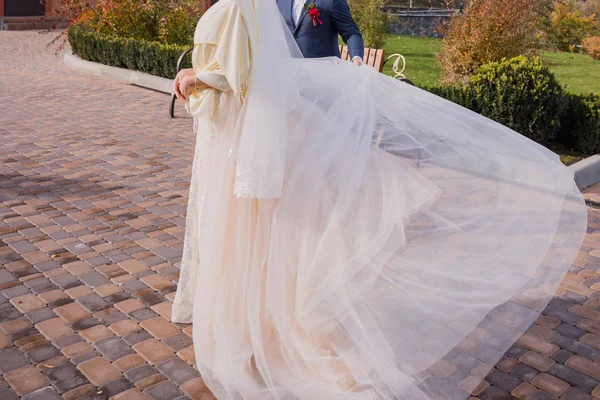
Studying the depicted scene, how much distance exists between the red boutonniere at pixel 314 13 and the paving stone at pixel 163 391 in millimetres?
2753

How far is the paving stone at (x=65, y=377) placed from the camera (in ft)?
10.3

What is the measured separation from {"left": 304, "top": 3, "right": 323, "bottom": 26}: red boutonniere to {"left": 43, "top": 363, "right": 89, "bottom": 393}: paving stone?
9.25ft

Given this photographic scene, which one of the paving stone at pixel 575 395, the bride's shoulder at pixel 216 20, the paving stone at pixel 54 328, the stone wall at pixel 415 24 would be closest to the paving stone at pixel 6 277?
the paving stone at pixel 54 328

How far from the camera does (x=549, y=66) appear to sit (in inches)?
579

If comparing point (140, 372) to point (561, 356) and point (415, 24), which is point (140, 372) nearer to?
point (561, 356)

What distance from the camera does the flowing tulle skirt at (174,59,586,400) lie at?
3.00 meters

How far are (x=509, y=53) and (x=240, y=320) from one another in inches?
317

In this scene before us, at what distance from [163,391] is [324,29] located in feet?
9.39

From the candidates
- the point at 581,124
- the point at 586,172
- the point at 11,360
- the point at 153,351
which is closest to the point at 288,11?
the point at 153,351

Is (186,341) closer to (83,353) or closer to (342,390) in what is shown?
(83,353)

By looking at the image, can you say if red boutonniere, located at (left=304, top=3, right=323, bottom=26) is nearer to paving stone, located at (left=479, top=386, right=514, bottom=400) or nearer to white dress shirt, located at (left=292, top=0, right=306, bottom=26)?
white dress shirt, located at (left=292, top=0, right=306, bottom=26)

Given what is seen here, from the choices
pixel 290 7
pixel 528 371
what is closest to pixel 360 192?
pixel 528 371

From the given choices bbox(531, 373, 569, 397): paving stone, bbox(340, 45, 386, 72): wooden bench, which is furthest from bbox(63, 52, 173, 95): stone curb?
bbox(531, 373, 569, 397): paving stone

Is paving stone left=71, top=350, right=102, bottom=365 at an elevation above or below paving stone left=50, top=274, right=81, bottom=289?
above
